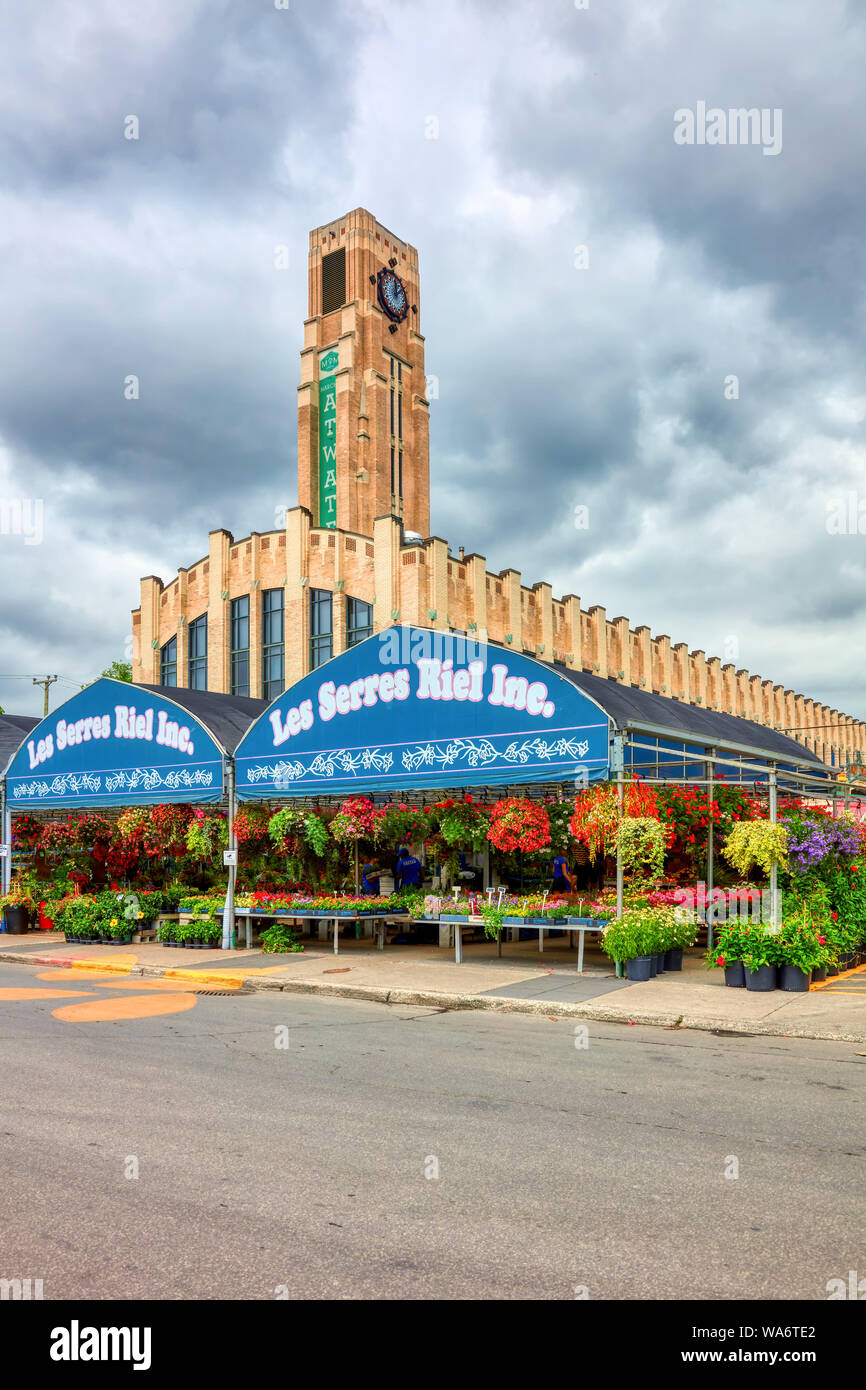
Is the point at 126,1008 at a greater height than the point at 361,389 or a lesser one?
lesser

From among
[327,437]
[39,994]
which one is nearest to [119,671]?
[327,437]

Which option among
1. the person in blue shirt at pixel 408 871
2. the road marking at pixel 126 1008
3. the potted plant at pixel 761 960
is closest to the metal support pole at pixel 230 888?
the person in blue shirt at pixel 408 871

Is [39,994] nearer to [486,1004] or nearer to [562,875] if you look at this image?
[486,1004]

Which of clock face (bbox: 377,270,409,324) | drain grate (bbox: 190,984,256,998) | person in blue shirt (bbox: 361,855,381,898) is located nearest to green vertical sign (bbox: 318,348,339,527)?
clock face (bbox: 377,270,409,324)

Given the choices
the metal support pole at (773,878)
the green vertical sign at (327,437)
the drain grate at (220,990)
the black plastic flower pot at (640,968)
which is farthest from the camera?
the green vertical sign at (327,437)

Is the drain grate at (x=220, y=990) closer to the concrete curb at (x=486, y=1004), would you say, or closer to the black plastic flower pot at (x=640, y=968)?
the concrete curb at (x=486, y=1004)

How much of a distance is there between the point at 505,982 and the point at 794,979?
13.6 ft

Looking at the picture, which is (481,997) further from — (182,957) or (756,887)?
(182,957)

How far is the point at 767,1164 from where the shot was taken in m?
6.19

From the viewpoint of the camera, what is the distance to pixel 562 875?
2108 centimetres

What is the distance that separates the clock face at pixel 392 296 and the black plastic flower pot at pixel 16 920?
1492 inches

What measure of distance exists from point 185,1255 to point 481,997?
9.16m

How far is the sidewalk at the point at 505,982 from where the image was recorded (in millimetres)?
11805

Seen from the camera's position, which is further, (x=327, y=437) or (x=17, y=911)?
(x=327, y=437)
